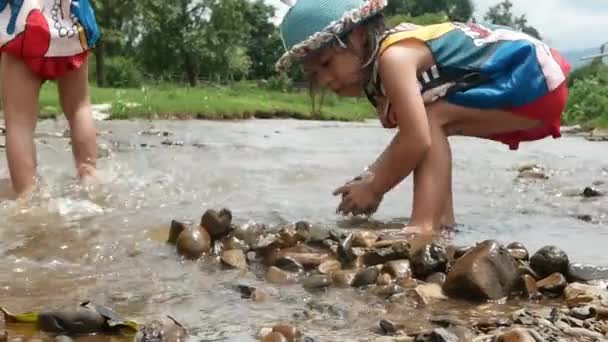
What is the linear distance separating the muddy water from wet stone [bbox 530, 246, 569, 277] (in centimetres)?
29

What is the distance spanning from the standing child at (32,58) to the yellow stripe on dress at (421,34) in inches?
56.1

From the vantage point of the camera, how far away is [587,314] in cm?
195

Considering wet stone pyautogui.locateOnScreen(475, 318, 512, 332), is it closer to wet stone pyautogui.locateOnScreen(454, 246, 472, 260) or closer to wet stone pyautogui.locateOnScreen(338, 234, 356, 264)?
wet stone pyautogui.locateOnScreen(454, 246, 472, 260)

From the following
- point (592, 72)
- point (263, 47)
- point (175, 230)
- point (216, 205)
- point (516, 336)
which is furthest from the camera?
point (263, 47)

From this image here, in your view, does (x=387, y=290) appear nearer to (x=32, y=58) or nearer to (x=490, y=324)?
(x=490, y=324)

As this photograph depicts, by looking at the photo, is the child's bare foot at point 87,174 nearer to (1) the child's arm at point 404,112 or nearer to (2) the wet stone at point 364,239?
(1) the child's arm at point 404,112

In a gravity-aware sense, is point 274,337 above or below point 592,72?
above

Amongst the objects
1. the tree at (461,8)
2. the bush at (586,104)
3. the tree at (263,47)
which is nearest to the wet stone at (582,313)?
the bush at (586,104)

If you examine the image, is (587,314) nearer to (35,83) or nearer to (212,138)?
(35,83)

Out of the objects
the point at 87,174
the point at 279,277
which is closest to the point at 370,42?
the point at 279,277

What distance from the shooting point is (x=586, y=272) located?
2.34 metres

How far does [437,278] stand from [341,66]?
1125mm

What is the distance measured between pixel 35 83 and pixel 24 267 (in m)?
1.59

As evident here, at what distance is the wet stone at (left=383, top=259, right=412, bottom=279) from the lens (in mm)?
2396
